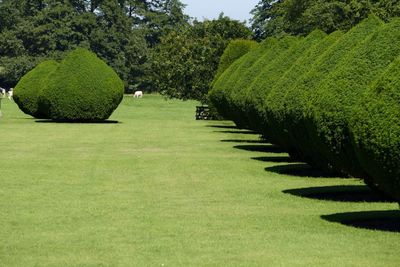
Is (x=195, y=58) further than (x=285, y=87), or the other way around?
(x=195, y=58)

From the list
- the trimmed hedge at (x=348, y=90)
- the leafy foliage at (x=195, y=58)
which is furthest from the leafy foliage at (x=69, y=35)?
the trimmed hedge at (x=348, y=90)

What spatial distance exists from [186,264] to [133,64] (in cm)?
10120

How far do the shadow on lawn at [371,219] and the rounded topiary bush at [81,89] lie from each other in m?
34.8

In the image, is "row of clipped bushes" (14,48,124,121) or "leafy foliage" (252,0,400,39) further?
"leafy foliage" (252,0,400,39)

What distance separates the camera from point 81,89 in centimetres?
4859

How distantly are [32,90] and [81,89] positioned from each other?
6495 millimetres

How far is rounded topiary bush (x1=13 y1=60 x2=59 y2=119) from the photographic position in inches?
2131

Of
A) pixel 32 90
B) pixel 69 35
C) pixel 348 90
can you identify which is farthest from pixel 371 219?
pixel 69 35

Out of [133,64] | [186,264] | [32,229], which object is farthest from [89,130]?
[133,64]

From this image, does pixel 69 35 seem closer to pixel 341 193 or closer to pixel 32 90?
pixel 32 90

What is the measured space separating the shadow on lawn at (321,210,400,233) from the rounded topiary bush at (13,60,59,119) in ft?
132

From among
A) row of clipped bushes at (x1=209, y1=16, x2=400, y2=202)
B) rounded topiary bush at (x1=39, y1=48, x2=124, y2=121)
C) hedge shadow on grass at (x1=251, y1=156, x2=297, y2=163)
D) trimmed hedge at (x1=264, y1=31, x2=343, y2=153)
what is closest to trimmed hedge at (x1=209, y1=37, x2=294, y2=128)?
hedge shadow on grass at (x1=251, y1=156, x2=297, y2=163)

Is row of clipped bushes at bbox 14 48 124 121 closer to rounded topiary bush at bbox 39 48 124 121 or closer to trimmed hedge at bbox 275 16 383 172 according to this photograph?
rounded topiary bush at bbox 39 48 124 121

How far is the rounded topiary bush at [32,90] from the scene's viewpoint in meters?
54.1
